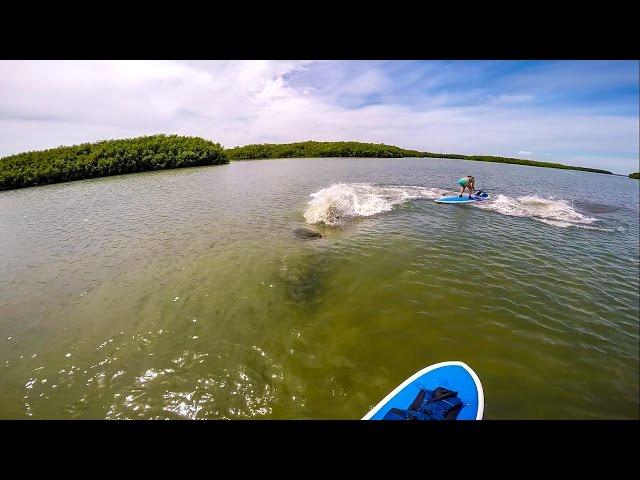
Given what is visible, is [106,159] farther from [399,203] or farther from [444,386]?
[444,386]

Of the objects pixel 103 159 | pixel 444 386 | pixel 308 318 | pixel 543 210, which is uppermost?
pixel 103 159

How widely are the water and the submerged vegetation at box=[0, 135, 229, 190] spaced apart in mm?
34759

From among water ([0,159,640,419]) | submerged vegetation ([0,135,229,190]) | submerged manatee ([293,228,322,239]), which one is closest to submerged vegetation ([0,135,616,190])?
submerged vegetation ([0,135,229,190])

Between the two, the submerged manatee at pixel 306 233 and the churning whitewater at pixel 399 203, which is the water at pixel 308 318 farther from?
the churning whitewater at pixel 399 203

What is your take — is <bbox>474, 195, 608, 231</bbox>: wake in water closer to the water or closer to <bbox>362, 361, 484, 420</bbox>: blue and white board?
the water

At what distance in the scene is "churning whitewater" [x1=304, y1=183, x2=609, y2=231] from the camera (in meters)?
18.6

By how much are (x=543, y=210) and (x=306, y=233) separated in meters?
19.4

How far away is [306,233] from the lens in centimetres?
1553

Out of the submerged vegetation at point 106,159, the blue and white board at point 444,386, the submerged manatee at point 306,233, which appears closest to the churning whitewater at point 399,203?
the submerged manatee at point 306,233

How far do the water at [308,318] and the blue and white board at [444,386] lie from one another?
29cm

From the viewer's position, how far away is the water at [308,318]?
6.11 metres

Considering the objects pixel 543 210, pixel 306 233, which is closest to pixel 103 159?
pixel 306 233
